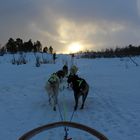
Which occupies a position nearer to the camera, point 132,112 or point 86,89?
point 132,112

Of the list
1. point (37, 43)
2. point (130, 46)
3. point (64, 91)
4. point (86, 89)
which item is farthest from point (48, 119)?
point (37, 43)

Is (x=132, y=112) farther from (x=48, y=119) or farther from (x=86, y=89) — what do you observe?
(x=48, y=119)

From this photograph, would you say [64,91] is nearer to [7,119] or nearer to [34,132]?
[7,119]

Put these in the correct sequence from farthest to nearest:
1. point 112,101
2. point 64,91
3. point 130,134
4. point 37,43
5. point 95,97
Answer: point 37,43 → point 64,91 → point 95,97 → point 112,101 → point 130,134

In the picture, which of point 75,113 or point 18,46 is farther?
point 18,46

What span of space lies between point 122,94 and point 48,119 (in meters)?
4.62

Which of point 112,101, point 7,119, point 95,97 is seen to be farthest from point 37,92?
point 7,119

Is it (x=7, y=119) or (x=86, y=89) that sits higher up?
(x=86, y=89)

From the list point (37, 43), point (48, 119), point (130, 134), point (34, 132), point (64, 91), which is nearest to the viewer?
point (34, 132)

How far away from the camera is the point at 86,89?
9383 millimetres

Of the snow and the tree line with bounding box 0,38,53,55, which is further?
the tree line with bounding box 0,38,53,55

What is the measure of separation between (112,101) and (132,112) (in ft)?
6.11

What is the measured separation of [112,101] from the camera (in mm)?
10547

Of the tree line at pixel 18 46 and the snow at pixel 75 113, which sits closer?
the snow at pixel 75 113
